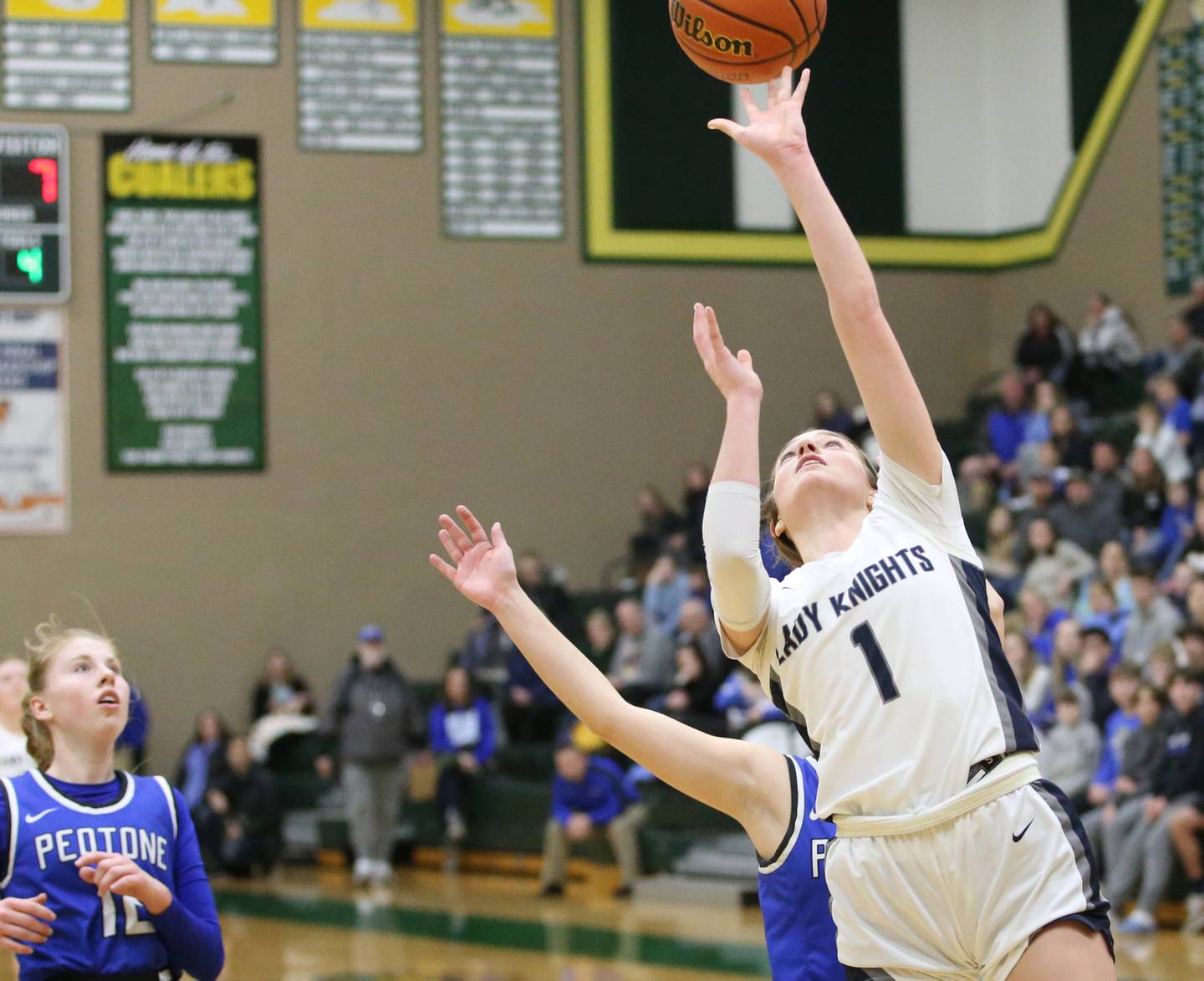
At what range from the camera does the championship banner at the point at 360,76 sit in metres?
16.8

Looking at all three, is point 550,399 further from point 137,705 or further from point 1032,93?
point 137,705

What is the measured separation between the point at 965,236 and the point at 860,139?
58.8 inches

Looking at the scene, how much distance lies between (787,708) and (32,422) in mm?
13783

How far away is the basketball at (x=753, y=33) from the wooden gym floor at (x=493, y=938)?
5.32 metres

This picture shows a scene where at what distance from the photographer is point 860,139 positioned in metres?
18.2

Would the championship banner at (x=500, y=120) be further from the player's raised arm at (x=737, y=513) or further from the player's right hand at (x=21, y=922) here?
the player's raised arm at (x=737, y=513)

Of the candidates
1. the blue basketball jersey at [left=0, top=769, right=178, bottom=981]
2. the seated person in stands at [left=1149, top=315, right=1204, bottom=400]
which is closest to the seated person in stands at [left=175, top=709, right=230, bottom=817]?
the seated person in stands at [left=1149, top=315, right=1204, bottom=400]

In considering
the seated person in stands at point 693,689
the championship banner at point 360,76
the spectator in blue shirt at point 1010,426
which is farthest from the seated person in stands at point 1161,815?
the championship banner at point 360,76

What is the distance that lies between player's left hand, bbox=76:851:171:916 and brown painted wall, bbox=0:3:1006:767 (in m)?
12.6

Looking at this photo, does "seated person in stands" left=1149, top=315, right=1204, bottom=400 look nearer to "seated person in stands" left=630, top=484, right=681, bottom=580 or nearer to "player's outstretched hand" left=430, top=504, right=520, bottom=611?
"seated person in stands" left=630, top=484, right=681, bottom=580

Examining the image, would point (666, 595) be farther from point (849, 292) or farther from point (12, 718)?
point (849, 292)

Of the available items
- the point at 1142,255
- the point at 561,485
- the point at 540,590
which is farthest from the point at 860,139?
the point at 540,590

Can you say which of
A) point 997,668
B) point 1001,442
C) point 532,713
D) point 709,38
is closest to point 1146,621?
point 1001,442

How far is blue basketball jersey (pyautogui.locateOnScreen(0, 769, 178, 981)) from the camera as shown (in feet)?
12.1
